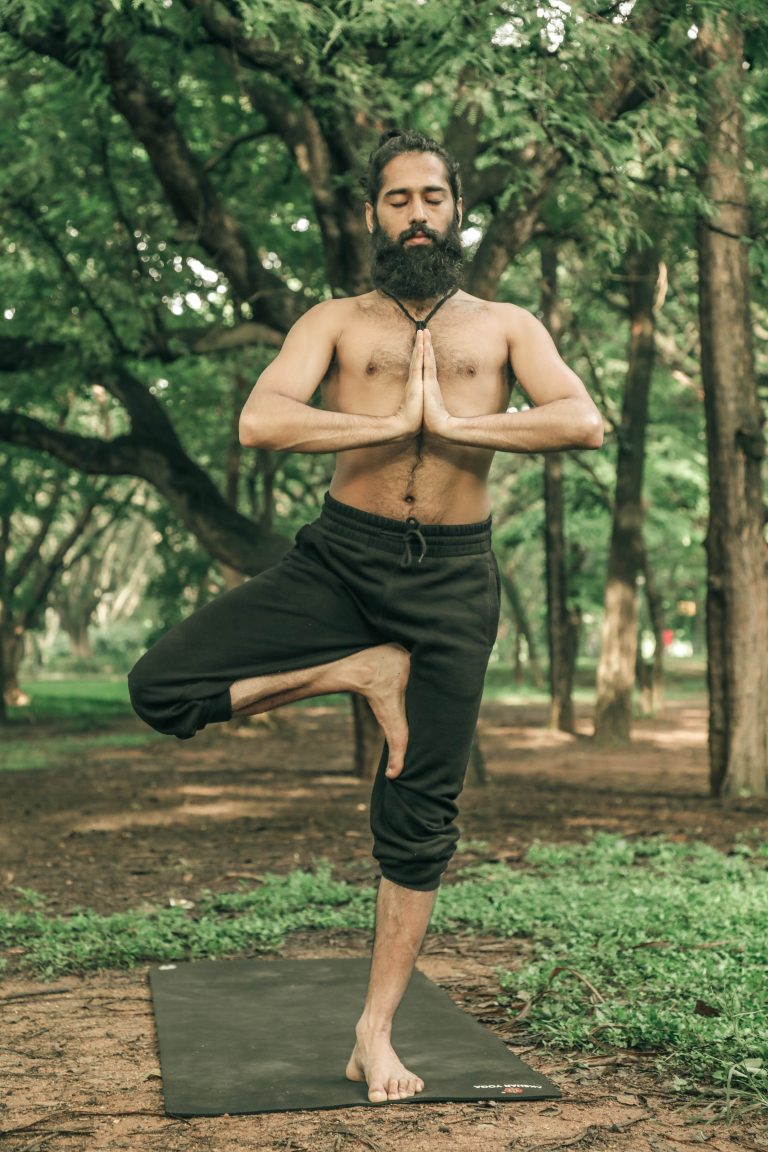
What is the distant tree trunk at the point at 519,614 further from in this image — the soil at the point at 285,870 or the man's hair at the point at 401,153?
the man's hair at the point at 401,153

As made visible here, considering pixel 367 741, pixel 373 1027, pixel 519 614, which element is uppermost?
pixel 519 614

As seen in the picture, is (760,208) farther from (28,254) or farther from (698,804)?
(28,254)

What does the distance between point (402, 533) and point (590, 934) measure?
103 inches

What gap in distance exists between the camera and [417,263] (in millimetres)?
4020

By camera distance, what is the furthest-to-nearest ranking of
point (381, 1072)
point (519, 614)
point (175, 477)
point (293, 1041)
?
point (519, 614) → point (175, 477) → point (293, 1041) → point (381, 1072)

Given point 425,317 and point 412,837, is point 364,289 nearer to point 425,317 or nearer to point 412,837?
point 425,317

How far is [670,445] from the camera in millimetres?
21594

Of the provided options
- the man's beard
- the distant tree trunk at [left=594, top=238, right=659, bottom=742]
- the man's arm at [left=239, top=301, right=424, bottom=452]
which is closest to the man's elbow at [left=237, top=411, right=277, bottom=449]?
the man's arm at [left=239, top=301, right=424, bottom=452]

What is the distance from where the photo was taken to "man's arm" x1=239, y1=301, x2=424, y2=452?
383cm

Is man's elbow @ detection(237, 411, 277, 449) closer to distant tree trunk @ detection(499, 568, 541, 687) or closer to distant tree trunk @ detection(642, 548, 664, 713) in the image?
distant tree trunk @ detection(642, 548, 664, 713)

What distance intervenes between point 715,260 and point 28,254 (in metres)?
7.00

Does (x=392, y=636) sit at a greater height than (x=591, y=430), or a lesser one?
lesser

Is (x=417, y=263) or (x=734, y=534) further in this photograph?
(x=734, y=534)

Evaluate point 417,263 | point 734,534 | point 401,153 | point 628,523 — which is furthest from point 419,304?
point 628,523
